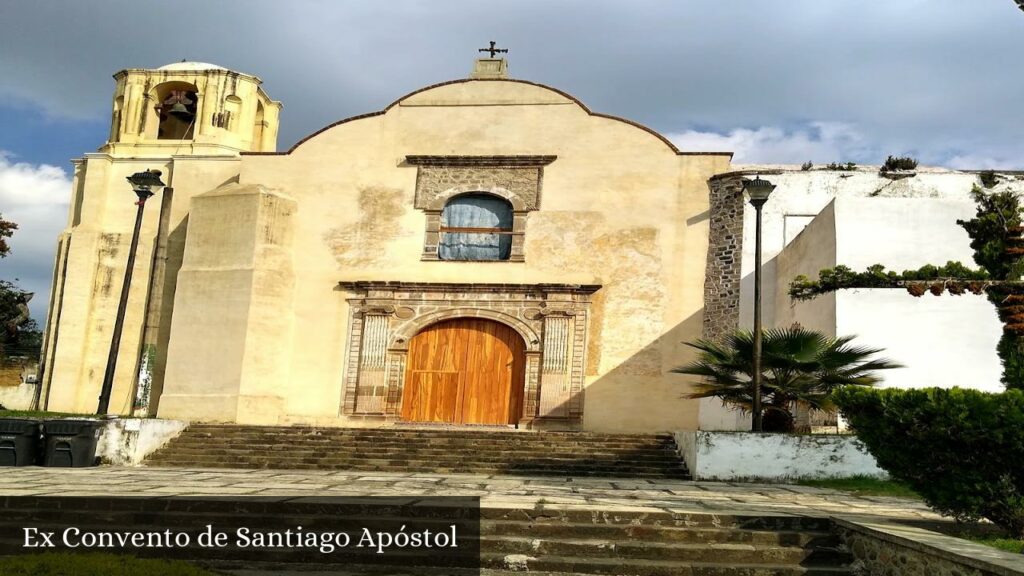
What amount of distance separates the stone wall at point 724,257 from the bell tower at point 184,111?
1025cm

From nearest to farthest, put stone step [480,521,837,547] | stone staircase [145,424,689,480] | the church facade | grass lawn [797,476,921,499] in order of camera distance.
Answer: stone step [480,521,837,547], grass lawn [797,476,921,499], stone staircase [145,424,689,480], the church facade

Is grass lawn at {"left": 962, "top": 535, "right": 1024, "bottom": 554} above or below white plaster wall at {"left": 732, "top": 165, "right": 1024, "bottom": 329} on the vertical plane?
below

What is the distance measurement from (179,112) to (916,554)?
58.5 ft

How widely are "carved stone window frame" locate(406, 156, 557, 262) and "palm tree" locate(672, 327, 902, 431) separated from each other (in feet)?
20.7

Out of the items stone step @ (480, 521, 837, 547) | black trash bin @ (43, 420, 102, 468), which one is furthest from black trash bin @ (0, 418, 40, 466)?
stone step @ (480, 521, 837, 547)

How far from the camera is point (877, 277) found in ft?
22.2

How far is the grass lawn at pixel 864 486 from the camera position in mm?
10039

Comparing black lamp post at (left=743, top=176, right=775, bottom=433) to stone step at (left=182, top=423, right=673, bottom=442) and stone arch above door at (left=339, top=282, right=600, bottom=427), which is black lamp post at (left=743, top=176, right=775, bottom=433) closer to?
stone step at (left=182, top=423, right=673, bottom=442)

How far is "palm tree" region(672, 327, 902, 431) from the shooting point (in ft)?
37.5

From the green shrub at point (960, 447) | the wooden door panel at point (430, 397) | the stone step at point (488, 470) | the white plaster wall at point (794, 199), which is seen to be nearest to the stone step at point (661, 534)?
the green shrub at point (960, 447)

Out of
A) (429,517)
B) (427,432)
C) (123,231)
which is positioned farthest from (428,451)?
(123,231)

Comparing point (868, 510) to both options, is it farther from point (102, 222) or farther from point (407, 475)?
point (102, 222)

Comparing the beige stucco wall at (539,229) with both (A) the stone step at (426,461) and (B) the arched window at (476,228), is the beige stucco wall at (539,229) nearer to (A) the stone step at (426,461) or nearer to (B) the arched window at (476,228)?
(B) the arched window at (476,228)

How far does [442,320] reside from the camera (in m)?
17.1
